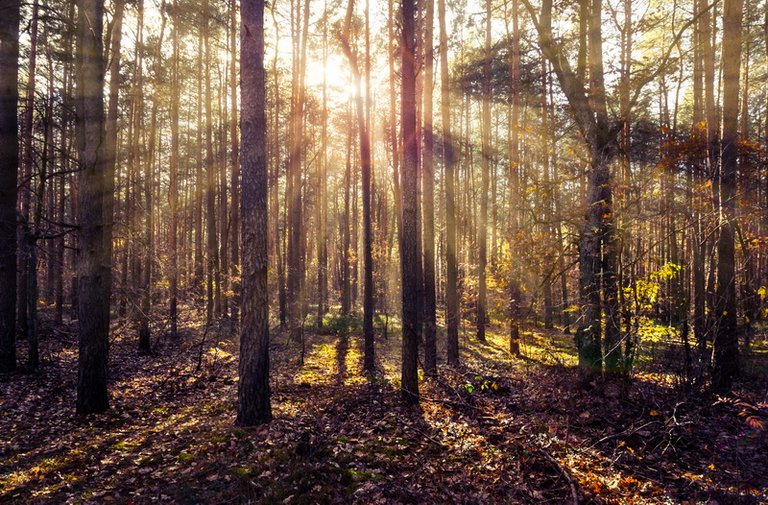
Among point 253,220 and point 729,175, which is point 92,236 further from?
Answer: point 729,175

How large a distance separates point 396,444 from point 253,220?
400 cm

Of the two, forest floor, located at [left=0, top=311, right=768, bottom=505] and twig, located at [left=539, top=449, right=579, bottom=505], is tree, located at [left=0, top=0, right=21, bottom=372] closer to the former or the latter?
A: forest floor, located at [left=0, top=311, right=768, bottom=505]

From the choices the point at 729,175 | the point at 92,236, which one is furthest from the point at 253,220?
the point at 729,175

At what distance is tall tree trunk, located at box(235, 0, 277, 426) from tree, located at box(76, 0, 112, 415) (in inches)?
Result: 114

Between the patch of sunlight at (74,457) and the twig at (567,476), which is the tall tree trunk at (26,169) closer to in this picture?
the patch of sunlight at (74,457)

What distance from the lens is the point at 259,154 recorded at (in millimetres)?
6414

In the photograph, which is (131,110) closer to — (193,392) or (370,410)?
(193,392)

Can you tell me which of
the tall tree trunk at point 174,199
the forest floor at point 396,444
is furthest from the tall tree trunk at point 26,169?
the forest floor at point 396,444

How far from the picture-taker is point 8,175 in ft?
31.6

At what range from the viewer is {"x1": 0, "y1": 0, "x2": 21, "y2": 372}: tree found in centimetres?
946

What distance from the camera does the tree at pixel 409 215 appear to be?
7.54 metres

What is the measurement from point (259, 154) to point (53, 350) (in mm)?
10211

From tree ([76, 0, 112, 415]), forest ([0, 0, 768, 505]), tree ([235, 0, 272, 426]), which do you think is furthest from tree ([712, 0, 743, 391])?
tree ([76, 0, 112, 415])

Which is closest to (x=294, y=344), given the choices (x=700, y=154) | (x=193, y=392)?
A: (x=193, y=392)
